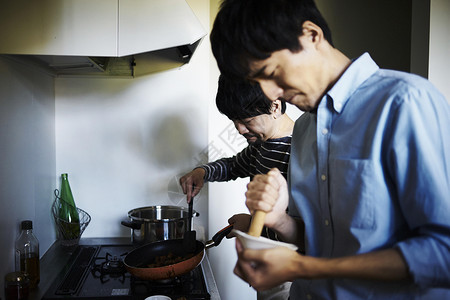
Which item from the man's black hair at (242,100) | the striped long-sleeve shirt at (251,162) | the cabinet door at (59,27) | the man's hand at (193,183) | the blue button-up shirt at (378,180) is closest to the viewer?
the blue button-up shirt at (378,180)

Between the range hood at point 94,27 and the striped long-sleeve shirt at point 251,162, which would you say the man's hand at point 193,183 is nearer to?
the striped long-sleeve shirt at point 251,162

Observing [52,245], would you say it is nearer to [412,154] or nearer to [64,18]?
[64,18]

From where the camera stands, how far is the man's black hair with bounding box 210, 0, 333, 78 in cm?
64

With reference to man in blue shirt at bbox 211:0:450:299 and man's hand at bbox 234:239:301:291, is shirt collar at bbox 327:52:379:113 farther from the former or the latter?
man's hand at bbox 234:239:301:291

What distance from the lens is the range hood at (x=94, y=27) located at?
110cm

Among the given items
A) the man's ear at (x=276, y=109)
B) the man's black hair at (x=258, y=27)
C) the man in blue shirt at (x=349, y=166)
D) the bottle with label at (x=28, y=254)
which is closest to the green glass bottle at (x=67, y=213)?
the bottle with label at (x=28, y=254)

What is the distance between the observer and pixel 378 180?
63 centimetres

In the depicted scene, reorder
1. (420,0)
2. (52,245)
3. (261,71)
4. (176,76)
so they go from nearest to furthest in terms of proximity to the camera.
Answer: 1. (261,71)
2. (420,0)
3. (52,245)
4. (176,76)

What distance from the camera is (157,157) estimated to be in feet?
5.98

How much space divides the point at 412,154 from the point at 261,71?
288mm

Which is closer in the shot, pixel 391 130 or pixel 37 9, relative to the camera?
pixel 391 130

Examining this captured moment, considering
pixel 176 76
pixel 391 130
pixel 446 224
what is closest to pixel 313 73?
pixel 391 130

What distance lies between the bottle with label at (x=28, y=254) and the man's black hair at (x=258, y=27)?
3.09 ft

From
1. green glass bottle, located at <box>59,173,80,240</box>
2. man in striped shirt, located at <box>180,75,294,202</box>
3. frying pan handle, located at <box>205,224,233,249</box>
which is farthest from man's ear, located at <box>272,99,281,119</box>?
green glass bottle, located at <box>59,173,80,240</box>
